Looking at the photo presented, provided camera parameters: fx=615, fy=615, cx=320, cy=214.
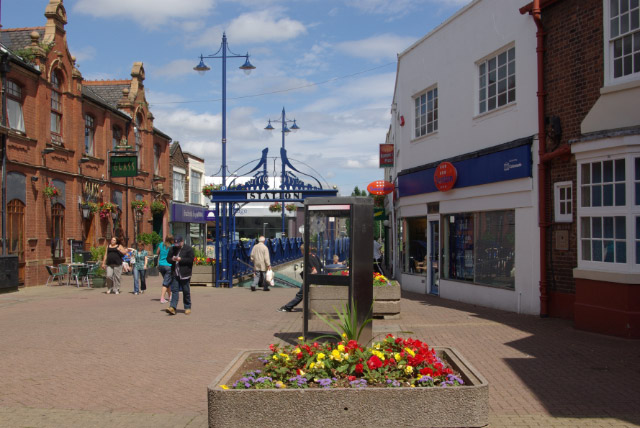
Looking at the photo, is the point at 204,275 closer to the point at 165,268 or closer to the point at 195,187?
the point at 165,268

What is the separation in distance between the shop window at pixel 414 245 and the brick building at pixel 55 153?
39.9ft

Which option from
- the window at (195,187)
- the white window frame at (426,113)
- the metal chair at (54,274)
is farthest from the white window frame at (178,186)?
the white window frame at (426,113)

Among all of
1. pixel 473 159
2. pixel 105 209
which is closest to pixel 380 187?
pixel 473 159

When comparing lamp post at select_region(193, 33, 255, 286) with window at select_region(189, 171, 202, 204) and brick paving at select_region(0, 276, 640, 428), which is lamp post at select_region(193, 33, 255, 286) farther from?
window at select_region(189, 171, 202, 204)

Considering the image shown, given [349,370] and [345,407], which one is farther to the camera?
[349,370]

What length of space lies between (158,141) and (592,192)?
28430 millimetres

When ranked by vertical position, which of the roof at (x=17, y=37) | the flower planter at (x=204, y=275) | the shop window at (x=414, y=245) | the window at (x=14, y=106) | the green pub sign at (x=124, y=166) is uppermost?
the roof at (x=17, y=37)

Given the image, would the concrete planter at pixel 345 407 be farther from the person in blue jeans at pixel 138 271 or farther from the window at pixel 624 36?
the person in blue jeans at pixel 138 271

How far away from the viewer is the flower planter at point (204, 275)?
2097 cm

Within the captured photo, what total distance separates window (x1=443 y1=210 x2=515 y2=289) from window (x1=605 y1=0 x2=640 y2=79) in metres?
3.96

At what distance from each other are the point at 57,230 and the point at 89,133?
5292mm

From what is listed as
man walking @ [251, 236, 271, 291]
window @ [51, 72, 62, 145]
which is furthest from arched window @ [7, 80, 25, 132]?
man walking @ [251, 236, 271, 291]

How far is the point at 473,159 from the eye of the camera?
1470cm

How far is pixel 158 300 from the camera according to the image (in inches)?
644
